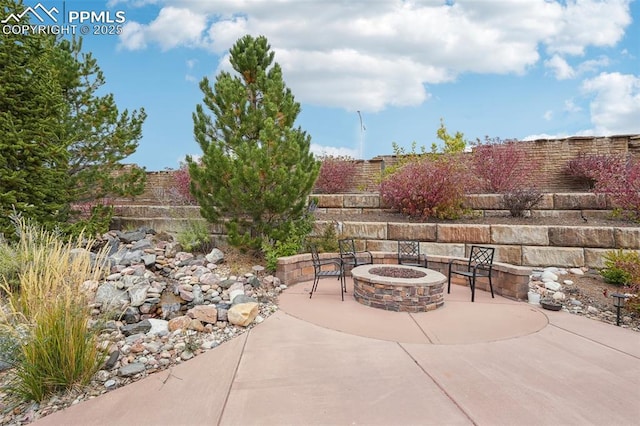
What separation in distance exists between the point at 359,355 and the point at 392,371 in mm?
391

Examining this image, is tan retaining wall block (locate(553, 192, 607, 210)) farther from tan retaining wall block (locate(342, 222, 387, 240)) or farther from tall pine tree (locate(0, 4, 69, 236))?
tall pine tree (locate(0, 4, 69, 236))

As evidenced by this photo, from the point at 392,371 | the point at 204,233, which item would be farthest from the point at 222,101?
the point at 392,371

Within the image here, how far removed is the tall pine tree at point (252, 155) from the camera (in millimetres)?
5855

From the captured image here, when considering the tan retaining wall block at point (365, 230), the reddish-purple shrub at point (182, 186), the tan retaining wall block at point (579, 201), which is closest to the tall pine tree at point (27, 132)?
the reddish-purple shrub at point (182, 186)

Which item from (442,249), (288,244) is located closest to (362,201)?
(442,249)

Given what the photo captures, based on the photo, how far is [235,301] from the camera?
4.41 meters

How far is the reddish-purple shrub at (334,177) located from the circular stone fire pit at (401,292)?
21.2 feet

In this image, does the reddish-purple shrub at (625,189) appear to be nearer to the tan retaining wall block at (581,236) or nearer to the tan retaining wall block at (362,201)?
the tan retaining wall block at (581,236)

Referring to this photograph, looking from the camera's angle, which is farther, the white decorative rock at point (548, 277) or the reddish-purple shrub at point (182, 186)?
the reddish-purple shrub at point (182, 186)

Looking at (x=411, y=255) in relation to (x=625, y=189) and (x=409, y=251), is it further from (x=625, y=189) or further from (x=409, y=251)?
(x=625, y=189)

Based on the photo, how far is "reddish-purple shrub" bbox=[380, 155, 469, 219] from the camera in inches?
300

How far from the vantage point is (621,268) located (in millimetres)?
5227

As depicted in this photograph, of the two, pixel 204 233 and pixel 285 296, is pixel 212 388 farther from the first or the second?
pixel 204 233

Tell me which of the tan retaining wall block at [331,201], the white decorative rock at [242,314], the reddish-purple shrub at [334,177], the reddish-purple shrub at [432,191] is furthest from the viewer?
the reddish-purple shrub at [334,177]
